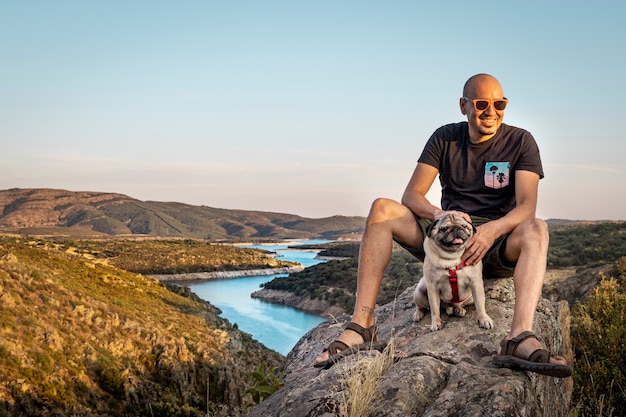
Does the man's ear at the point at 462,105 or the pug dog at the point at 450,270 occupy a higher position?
the man's ear at the point at 462,105

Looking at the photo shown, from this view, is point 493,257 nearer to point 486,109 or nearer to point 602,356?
point 486,109

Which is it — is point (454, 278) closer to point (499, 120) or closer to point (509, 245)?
point (509, 245)

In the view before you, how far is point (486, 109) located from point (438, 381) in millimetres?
2348

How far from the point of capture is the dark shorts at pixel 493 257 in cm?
489

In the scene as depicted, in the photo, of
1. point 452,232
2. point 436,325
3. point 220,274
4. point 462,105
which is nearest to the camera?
point 452,232

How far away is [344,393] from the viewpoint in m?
3.58

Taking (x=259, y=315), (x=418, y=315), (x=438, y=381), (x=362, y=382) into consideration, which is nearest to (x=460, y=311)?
(x=418, y=315)

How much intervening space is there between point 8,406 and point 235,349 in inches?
689

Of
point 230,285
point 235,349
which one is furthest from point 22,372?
point 230,285

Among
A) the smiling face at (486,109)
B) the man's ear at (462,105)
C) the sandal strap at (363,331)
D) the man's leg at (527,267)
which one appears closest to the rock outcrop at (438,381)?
the sandal strap at (363,331)

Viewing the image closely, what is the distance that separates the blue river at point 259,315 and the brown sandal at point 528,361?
38880mm

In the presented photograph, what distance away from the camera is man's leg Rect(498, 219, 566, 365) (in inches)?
168

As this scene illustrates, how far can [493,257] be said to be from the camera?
500cm

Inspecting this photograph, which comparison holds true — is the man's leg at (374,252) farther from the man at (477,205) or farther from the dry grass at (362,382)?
the dry grass at (362,382)
